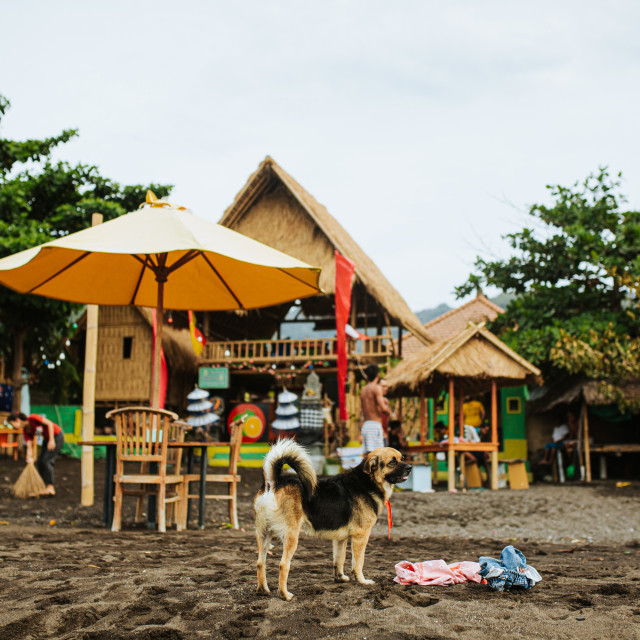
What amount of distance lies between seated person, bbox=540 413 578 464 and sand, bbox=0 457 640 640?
7.72 m

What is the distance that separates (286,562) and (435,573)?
935 millimetres

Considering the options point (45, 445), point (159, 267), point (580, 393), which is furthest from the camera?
point (580, 393)

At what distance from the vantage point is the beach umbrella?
17.9ft

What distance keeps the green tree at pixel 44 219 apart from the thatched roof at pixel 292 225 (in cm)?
210

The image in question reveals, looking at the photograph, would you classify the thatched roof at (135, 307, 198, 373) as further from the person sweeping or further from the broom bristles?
the broom bristles

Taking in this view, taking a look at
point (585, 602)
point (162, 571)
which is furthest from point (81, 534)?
point (585, 602)

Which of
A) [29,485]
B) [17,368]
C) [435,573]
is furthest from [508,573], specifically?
[17,368]

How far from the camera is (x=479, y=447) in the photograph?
36.7ft

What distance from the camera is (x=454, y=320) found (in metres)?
23.5

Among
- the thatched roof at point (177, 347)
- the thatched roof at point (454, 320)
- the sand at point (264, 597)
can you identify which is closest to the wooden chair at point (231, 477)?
the sand at point (264, 597)

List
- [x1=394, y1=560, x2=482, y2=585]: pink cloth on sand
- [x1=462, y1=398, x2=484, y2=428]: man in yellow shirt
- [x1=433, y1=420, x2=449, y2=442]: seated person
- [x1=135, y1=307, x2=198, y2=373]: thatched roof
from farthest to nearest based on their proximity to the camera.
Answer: [x1=135, y1=307, x2=198, y2=373]: thatched roof, [x1=462, y1=398, x2=484, y2=428]: man in yellow shirt, [x1=433, y1=420, x2=449, y2=442]: seated person, [x1=394, y1=560, x2=482, y2=585]: pink cloth on sand

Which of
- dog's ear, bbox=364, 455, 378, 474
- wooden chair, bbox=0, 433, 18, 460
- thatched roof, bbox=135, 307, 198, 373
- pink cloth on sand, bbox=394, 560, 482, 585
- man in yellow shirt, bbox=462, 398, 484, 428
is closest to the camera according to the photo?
pink cloth on sand, bbox=394, 560, 482, 585

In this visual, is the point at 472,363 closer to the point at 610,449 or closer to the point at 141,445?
the point at 610,449

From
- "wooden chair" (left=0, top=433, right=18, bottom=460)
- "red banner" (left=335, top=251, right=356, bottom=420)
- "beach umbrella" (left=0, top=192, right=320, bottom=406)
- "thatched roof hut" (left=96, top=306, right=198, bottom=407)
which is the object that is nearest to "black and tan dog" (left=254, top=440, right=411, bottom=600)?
"beach umbrella" (left=0, top=192, right=320, bottom=406)
